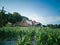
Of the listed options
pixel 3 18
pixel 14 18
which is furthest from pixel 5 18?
pixel 14 18

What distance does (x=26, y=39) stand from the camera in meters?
5.12

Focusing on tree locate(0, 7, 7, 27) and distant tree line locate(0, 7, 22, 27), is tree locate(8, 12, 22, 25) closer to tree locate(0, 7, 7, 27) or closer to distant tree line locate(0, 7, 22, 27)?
distant tree line locate(0, 7, 22, 27)

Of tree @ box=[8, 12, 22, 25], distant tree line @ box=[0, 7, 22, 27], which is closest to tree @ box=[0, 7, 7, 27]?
distant tree line @ box=[0, 7, 22, 27]

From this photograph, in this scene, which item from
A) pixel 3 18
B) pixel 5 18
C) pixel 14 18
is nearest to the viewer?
pixel 3 18

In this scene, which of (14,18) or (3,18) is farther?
(14,18)

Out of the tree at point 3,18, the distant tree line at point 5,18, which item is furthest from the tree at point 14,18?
the tree at point 3,18

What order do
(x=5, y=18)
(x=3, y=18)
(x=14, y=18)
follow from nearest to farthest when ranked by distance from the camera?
(x=3, y=18) → (x=5, y=18) → (x=14, y=18)

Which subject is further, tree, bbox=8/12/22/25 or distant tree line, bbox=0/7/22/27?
tree, bbox=8/12/22/25

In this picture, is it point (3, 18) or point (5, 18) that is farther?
point (5, 18)

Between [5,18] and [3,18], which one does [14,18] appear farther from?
[3,18]

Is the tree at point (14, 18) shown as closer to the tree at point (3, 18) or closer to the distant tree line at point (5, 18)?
the distant tree line at point (5, 18)

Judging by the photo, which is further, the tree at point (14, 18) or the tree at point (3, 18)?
the tree at point (14, 18)

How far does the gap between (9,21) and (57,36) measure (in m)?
6.16

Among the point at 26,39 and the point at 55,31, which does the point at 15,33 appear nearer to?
the point at 55,31
